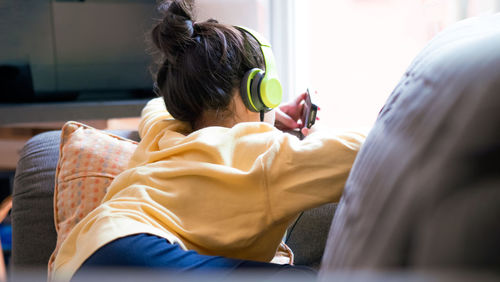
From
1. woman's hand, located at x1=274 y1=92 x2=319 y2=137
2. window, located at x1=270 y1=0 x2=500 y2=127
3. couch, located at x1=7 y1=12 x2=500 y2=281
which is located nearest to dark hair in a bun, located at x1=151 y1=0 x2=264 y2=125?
woman's hand, located at x1=274 y1=92 x2=319 y2=137

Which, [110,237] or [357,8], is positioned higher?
[357,8]

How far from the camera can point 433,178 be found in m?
0.30

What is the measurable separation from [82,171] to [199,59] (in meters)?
0.36

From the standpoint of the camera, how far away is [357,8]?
80.4 inches

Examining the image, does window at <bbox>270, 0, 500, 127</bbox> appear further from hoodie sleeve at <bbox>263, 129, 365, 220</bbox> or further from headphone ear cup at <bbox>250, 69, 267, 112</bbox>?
hoodie sleeve at <bbox>263, 129, 365, 220</bbox>

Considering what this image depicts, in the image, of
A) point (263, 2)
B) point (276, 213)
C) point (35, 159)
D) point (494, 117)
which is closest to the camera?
point (494, 117)

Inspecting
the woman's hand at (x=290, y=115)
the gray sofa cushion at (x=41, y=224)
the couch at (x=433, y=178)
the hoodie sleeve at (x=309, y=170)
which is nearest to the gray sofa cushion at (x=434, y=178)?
the couch at (x=433, y=178)

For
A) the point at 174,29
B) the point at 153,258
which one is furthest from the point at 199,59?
the point at 153,258

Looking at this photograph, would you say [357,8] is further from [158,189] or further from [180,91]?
[158,189]

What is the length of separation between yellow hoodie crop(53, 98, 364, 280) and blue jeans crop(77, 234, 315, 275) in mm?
14

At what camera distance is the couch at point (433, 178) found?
A: 0.88 ft

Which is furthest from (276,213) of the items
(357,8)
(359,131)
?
(357,8)

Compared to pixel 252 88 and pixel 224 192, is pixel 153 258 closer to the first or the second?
pixel 224 192

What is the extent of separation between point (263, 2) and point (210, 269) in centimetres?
189
